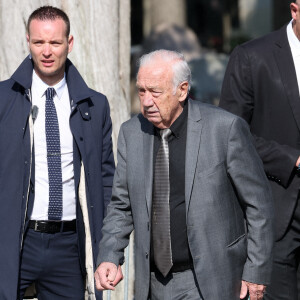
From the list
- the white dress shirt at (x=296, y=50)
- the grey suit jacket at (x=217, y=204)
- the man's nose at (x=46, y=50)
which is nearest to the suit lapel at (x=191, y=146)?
the grey suit jacket at (x=217, y=204)

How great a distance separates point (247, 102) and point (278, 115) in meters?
0.21

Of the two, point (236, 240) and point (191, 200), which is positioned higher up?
point (191, 200)

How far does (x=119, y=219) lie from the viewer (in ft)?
15.0

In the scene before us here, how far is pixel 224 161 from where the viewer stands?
14.3 ft

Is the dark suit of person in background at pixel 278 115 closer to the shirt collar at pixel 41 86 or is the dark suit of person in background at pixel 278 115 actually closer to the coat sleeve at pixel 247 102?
the coat sleeve at pixel 247 102

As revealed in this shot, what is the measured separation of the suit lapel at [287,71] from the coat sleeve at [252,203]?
969 millimetres

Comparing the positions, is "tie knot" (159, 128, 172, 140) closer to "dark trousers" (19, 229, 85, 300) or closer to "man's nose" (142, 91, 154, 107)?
"man's nose" (142, 91, 154, 107)

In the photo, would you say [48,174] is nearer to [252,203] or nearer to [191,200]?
[191,200]

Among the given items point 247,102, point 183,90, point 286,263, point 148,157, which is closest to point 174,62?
point 183,90

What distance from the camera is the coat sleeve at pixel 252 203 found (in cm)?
431

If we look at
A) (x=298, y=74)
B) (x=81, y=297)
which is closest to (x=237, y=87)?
(x=298, y=74)

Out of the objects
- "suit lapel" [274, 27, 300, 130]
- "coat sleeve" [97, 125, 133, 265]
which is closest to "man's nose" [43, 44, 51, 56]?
"coat sleeve" [97, 125, 133, 265]

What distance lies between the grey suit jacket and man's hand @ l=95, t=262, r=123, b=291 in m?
0.04

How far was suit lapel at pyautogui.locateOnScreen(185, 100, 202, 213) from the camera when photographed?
427 cm
